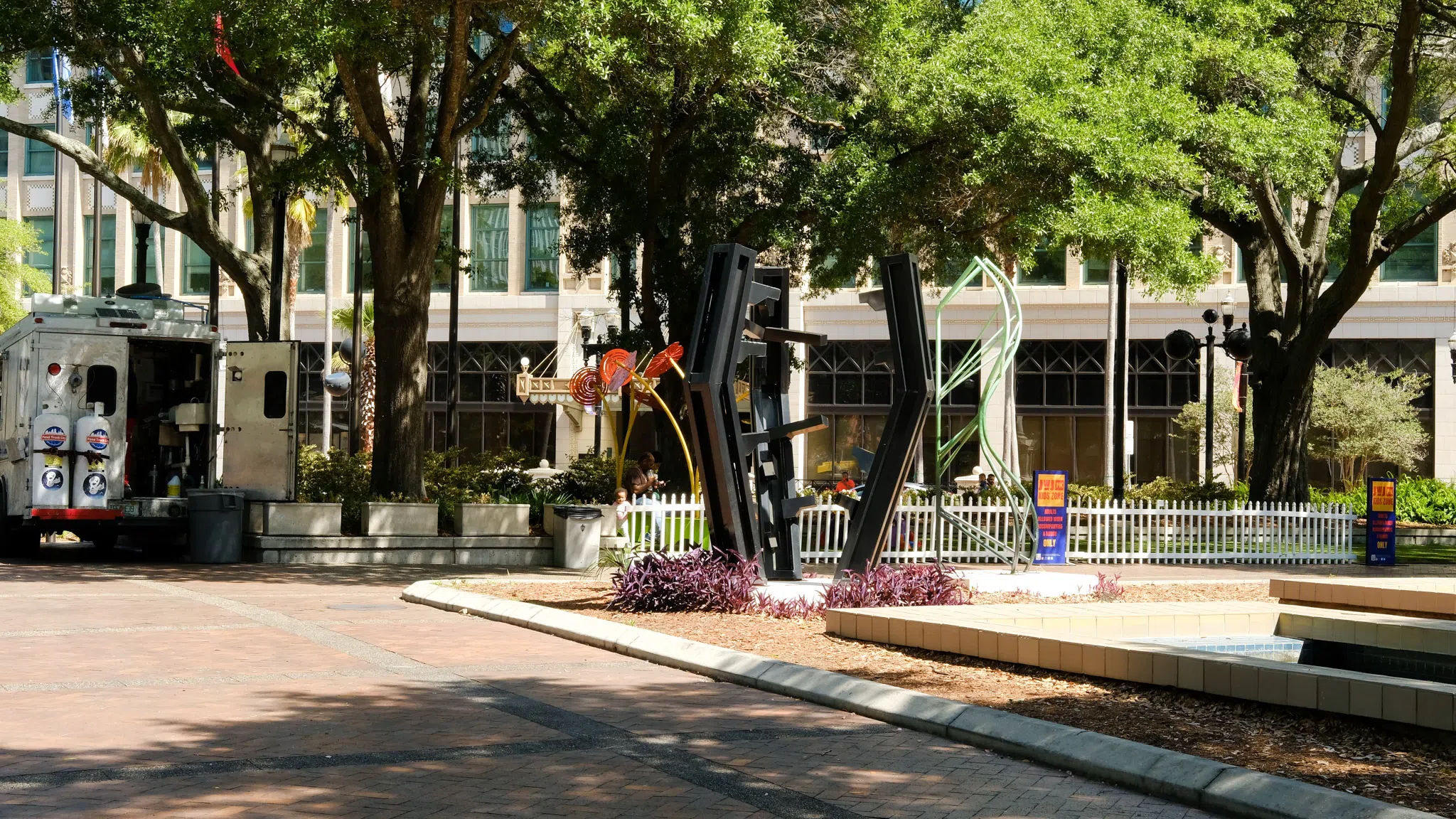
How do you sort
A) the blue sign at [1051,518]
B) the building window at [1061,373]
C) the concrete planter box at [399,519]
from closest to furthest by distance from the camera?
1. the concrete planter box at [399,519]
2. the blue sign at [1051,518]
3. the building window at [1061,373]

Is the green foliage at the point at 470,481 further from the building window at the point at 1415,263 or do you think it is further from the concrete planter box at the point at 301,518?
the building window at the point at 1415,263

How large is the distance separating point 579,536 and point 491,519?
133cm

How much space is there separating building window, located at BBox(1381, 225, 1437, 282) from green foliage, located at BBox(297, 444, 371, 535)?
3070 cm

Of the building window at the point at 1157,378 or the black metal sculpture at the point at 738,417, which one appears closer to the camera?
the black metal sculpture at the point at 738,417

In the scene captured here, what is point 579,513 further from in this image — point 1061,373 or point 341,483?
point 1061,373

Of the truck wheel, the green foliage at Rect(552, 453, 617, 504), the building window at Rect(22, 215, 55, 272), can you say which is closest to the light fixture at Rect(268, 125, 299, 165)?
the truck wheel

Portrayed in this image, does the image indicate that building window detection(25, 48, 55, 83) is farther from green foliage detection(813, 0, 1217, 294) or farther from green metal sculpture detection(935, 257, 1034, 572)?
green metal sculpture detection(935, 257, 1034, 572)

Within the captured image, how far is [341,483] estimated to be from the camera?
2297 cm

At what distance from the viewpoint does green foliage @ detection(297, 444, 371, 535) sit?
19.7m

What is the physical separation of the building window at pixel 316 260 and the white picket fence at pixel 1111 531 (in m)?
30.1

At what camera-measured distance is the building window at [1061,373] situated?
44.4 meters

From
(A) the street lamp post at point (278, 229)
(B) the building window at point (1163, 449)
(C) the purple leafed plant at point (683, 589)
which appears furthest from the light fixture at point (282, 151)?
(B) the building window at point (1163, 449)

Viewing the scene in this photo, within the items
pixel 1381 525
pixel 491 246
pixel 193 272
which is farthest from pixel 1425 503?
pixel 193 272

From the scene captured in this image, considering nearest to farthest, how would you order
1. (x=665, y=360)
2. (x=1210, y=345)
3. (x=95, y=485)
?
(x=95, y=485)
(x=665, y=360)
(x=1210, y=345)
